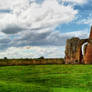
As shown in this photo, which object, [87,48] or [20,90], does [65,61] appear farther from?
[20,90]

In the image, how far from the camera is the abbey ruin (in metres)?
37.4

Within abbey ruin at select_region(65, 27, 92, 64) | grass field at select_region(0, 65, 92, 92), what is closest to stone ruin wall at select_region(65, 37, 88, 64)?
abbey ruin at select_region(65, 27, 92, 64)

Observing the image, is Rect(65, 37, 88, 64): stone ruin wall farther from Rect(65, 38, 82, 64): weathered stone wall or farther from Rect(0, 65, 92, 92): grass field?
Rect(0, 65, 92, 92): grass field

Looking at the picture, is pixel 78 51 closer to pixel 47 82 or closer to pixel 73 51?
pixel 73 51

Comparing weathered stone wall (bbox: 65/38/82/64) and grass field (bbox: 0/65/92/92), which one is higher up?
weathered stone wall (bbox: 65/38/82/64)

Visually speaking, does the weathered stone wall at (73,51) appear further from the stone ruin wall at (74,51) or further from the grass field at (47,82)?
the grass field at (47,82)

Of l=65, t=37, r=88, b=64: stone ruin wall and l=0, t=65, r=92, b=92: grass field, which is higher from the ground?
l=65, t=37, r=88, b=64: stone ruin wall

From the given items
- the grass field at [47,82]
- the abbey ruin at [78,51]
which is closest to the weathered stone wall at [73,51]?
the abbey ruin at [78,51]

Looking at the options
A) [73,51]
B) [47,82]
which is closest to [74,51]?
[73,51]

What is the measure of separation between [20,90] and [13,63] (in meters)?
26.1

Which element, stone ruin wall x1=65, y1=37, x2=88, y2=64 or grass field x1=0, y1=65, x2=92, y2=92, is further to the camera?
stone ruin wall x1=65, y1=37, x2=88, y2=64

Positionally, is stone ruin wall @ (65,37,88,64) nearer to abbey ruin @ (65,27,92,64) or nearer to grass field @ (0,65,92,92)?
abbey ruin @ (65,27,92,64)

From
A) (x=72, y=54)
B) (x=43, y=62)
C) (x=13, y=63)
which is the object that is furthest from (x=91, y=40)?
(x=13, y=63)

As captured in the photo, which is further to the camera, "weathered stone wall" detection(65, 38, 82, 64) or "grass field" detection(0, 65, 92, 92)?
"weathered stone wall" detection(65, 38, 82, 64)
